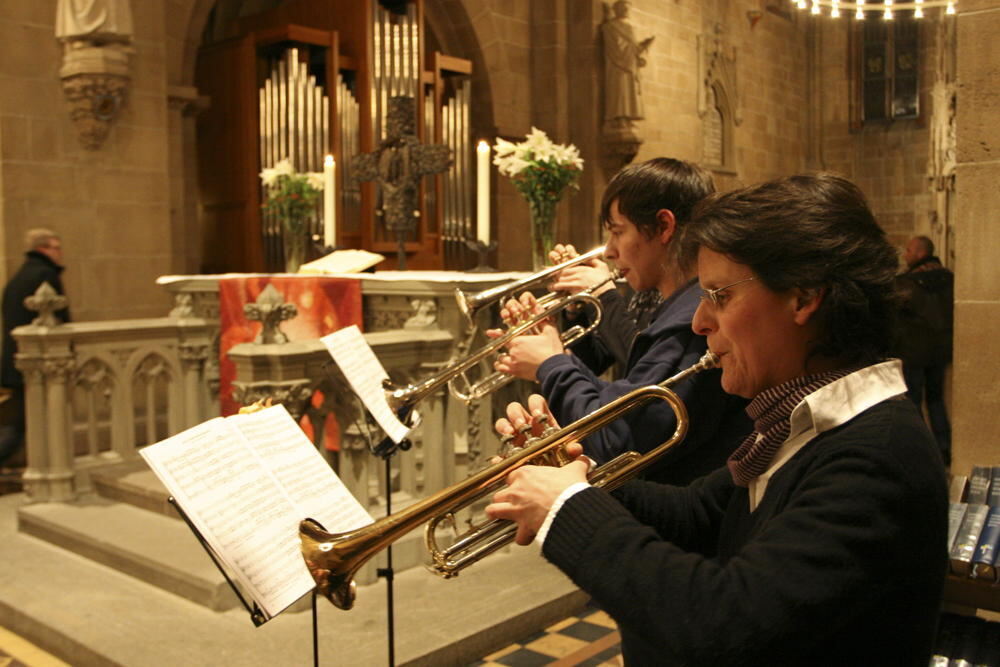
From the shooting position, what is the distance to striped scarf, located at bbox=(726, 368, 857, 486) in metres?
1.30

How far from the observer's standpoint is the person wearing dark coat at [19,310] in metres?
5.42

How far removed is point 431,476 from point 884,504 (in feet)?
10.4

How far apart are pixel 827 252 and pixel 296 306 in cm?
383

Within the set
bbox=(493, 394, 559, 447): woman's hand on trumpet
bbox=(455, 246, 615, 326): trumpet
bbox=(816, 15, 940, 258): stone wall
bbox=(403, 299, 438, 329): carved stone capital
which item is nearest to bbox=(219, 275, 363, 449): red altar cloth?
bbox=(403, 299, 438, 329): carved stone capital

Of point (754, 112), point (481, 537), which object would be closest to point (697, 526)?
point (481, 537)

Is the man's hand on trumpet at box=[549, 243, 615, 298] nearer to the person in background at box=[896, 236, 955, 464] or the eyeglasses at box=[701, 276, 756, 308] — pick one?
the eyeglasses at box=[701, 276, 756, 308]

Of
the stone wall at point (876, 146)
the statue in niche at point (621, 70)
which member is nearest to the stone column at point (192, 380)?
the statue in niche at point (621, 70)

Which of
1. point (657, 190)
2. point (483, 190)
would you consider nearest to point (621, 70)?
point (483, 190)

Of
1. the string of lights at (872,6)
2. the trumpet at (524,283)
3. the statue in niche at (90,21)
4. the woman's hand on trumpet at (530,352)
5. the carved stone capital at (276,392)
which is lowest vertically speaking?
the carved stone capital at (276,392)

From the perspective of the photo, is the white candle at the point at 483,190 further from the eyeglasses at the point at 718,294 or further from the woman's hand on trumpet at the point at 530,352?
the eyeglasses at the point at 718,294

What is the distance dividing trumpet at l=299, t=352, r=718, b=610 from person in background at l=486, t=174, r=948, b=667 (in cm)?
6

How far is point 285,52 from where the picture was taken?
7.75 m

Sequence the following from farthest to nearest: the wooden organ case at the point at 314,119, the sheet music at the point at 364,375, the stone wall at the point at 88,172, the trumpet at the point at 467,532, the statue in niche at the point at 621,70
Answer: the statue in niche at the point at 621,70
the wooden organ case at the point at 314,119
the stone wall at the point at 88,172
the sheet music at the point at 364,375
the trumpet at the point at 467,532

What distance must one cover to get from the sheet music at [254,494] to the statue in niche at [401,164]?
3195mm
